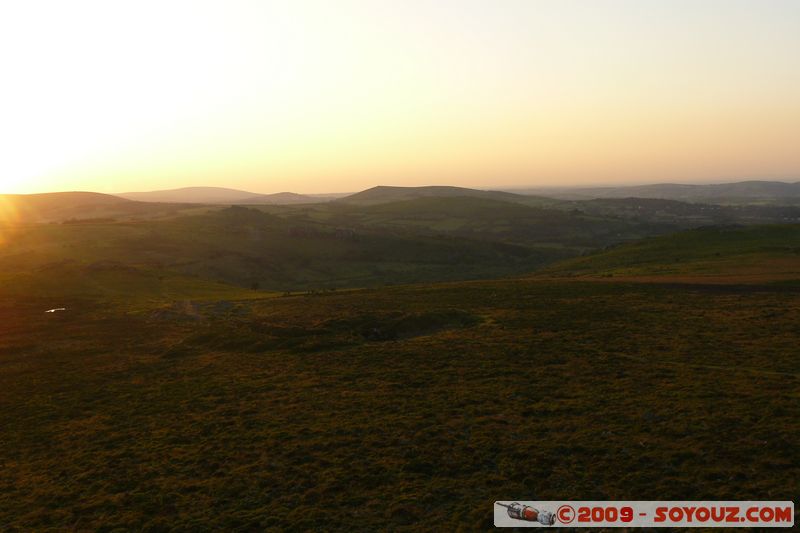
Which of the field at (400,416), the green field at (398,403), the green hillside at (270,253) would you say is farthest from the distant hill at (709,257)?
the green hillside at (270,253)

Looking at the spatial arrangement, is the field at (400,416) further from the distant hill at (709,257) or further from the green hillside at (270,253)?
the green hillside at (270,253)

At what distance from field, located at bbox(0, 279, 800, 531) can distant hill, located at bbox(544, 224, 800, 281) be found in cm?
1722

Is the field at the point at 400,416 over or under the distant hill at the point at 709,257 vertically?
under

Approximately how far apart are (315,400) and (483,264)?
4913 inches

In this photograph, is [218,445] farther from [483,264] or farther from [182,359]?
[483,264]

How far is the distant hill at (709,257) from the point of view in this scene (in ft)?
216

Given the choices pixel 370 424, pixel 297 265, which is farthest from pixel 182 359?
pixel 297 265

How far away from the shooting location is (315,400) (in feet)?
99.2

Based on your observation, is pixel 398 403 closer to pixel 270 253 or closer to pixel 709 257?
pixel 709 257

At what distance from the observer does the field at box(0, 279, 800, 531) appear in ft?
61.7

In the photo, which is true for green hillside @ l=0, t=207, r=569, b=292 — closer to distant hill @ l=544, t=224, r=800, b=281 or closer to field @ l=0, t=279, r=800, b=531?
distant hill @ l=544, t=224, r=800, b=281

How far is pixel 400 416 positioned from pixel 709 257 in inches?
3010

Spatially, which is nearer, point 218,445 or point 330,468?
point 330,468

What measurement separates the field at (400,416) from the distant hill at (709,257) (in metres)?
17.2
